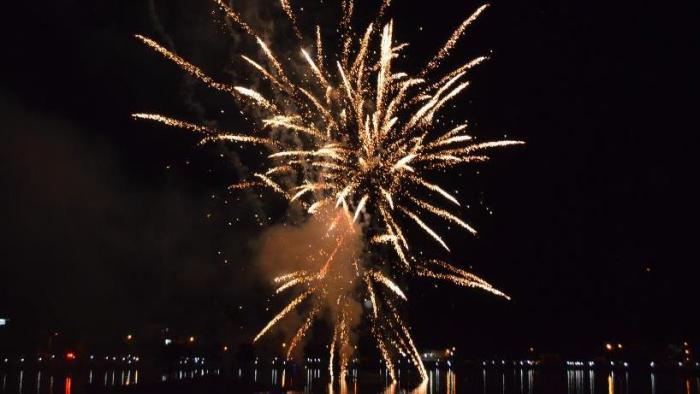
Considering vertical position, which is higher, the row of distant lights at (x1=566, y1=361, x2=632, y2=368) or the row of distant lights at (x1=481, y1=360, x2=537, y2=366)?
the row of distant lights at (x1=566, y1=361, x2=632, y2=368)

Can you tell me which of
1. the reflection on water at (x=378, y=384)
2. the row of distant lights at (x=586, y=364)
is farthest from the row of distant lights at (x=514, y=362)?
the reflection on water at (x=378, y=384)

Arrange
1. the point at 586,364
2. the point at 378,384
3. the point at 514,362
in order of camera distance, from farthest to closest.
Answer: the point at 514,362 → the point at 586,364 → the point at 378,384

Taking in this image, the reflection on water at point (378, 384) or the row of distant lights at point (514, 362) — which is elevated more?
the reflection on water at point (378, 384)

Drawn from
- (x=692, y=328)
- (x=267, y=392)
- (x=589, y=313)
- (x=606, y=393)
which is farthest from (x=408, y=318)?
(x=267, y=392)

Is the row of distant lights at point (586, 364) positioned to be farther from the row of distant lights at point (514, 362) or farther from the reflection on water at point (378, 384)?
the reflection on water at point (378, 384)

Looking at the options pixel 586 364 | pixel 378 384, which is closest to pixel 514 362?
pixel 586 364

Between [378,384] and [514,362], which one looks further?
[514,362]

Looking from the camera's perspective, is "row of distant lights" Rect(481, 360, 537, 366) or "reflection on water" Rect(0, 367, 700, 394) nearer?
"reflection on water" Rect(0, 367, 700, 394)

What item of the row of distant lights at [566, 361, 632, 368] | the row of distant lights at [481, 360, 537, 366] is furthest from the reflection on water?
the row of distant lights at [481, 360, 537, 366]

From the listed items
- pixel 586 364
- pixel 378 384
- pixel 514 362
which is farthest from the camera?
pixel 514 362

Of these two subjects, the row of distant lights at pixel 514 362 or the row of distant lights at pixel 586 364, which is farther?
the row of distant lights at pixel 514 362

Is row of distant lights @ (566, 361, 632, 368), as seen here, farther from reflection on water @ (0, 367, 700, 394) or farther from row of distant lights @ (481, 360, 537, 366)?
reflection on water @ (0, 367, 700, 394)

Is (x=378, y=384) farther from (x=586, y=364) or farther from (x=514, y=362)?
(x=514, y=362)

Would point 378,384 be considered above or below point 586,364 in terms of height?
above
